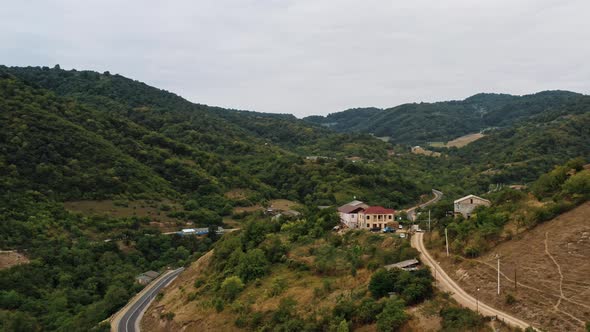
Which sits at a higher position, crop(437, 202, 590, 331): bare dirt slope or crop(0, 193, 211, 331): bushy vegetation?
crop(437, 202, 590, 331): bare dirt slope

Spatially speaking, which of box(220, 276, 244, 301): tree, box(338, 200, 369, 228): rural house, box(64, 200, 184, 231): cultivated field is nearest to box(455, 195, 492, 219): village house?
box(338, 200, 369, 228): rural house

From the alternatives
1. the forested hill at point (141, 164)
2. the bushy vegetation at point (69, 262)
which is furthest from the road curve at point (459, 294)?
the forested hill at point (141, 164)

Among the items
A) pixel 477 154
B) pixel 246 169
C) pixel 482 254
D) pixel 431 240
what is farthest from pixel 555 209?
pixel 477 154

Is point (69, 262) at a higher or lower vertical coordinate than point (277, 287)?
lower

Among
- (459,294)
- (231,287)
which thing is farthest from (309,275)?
(459,294)

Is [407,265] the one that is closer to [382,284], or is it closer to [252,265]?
[382,284]

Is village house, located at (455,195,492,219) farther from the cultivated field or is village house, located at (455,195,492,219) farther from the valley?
the cultivated field

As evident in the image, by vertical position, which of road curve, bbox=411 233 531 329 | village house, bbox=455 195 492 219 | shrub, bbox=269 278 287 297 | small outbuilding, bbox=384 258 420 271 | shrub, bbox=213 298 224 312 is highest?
village house, bbox=455 195 492 219

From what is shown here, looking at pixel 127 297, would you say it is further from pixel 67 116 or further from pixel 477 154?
pixel 477 154
